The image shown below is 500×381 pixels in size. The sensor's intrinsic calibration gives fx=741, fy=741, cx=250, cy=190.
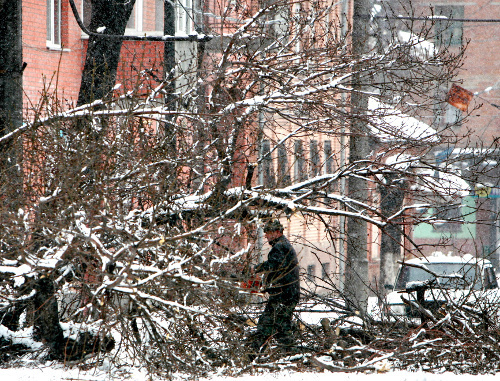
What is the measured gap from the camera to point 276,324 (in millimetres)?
7543

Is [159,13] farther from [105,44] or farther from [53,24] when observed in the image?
[105,44]

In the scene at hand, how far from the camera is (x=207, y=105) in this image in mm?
9539

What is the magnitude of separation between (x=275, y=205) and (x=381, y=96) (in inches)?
94.4

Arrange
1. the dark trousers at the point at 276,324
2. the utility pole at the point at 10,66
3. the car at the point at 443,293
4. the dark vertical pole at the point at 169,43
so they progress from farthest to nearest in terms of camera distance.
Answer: the dark vertical pole at the point at 169,43
the car at the point at 443,293
the utility pole at the point at 10,66
the dark trousers at the point at 276,324

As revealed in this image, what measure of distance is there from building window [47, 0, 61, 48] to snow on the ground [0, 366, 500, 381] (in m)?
10.7

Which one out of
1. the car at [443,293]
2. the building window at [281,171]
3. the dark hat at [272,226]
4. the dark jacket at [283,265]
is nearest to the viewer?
the building window at [281,171]

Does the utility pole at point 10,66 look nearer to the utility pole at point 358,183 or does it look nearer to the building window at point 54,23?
the utility pole at point 358,183

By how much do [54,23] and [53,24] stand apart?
103 mm

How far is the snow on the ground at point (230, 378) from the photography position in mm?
6227

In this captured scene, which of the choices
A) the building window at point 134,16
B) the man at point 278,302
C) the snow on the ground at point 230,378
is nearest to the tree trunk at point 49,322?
the snow on the ground at point 230,378

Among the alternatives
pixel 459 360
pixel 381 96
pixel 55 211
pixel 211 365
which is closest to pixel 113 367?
pixel 211 365

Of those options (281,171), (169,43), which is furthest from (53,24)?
(281,171)

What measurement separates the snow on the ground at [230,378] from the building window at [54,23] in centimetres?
1071

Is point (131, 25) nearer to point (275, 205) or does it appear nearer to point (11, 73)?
point (11, 73)
